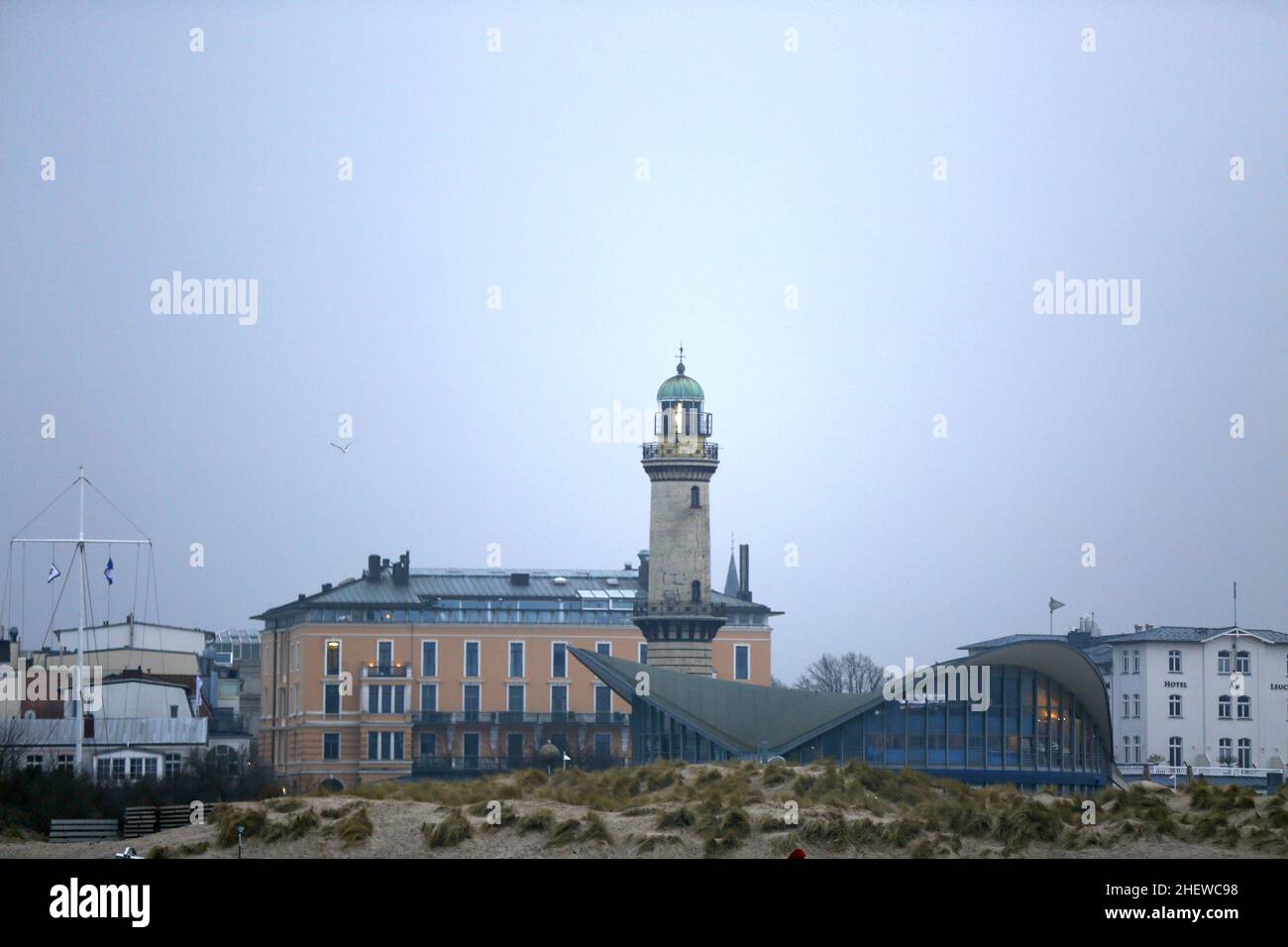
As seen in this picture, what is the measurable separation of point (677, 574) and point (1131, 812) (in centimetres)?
4865

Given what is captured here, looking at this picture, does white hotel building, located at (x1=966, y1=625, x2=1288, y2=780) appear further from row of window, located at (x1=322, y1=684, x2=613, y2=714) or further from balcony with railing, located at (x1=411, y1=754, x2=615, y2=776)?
row of window, located at (x1=322, y1=684, x2=613, y2=714)

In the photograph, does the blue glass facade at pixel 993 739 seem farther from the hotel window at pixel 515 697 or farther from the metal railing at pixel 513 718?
the hotel window at pixel 515 697

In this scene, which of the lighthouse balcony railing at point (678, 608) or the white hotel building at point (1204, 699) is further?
the white hotel building at point (1204, 699)

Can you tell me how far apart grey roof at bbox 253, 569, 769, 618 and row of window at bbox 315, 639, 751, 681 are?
2.47m

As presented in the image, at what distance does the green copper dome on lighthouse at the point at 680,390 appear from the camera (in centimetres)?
9712

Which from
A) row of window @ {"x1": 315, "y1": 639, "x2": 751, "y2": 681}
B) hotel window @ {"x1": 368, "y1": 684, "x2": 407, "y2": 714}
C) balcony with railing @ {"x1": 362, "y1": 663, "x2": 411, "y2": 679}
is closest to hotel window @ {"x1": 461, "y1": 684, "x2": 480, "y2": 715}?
row of window @ {"x1": 315, "y1": 639, "x2": 751, "y2": 681}

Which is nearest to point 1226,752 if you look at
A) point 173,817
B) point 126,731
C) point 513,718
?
point 513,718

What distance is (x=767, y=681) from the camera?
116 m

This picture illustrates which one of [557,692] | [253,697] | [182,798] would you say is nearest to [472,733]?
[557,692]

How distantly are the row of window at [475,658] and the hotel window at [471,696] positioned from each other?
675mm

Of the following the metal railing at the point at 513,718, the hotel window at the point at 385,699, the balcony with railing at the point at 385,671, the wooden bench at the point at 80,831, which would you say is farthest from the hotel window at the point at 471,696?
the wooden bench at the point at 80,831

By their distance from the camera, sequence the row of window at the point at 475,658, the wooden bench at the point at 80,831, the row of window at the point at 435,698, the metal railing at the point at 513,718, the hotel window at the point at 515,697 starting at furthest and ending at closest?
the hotel window at the point at 515,697, the row of window at the point at 475,658, the row of window at the point at 435,698, the metal railing at the point at 513,718, the wooden bench at the point at 80,831

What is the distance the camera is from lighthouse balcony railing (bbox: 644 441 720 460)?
311 ft
